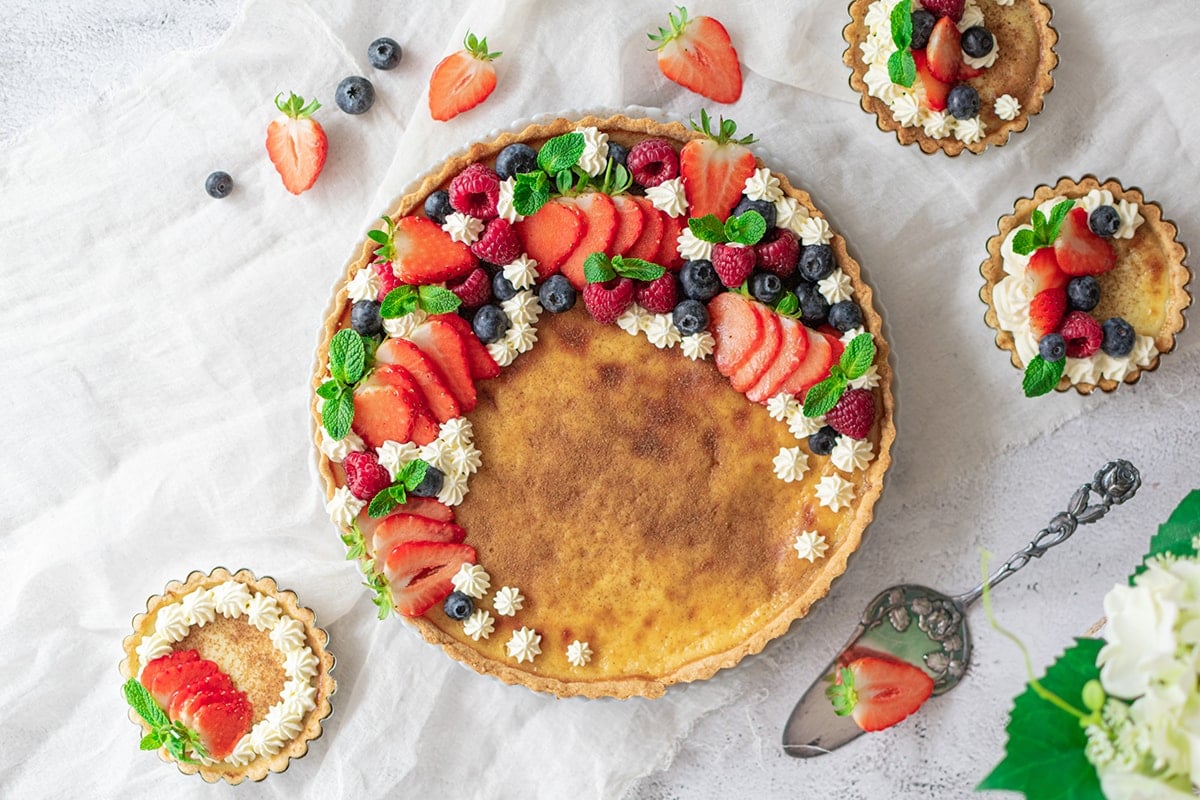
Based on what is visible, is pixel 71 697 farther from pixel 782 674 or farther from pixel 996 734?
pixel 996 734

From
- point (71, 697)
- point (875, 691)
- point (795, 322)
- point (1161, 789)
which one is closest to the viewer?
point (1161, 789)

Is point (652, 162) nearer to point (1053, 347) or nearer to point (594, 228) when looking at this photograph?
point (594, 228)

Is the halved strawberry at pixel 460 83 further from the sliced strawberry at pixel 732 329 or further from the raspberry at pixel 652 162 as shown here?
the sliced strawberry at pixel 732 329

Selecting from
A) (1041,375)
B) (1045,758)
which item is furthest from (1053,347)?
(1045,758)

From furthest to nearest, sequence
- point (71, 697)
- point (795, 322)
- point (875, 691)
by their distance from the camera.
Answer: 1. point (71, 697)
2. point (875, 691)
3. point (795, 322)

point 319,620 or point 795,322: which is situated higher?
point 795,322

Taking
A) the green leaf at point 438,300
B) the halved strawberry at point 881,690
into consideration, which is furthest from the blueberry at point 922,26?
the halved strawberry at point 881,690

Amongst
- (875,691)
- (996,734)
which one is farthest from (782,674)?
(996,734)

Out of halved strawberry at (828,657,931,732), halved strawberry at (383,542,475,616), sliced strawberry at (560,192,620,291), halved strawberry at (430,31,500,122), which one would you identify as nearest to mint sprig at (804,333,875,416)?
sliced strawberry at (560,192,620,291)
